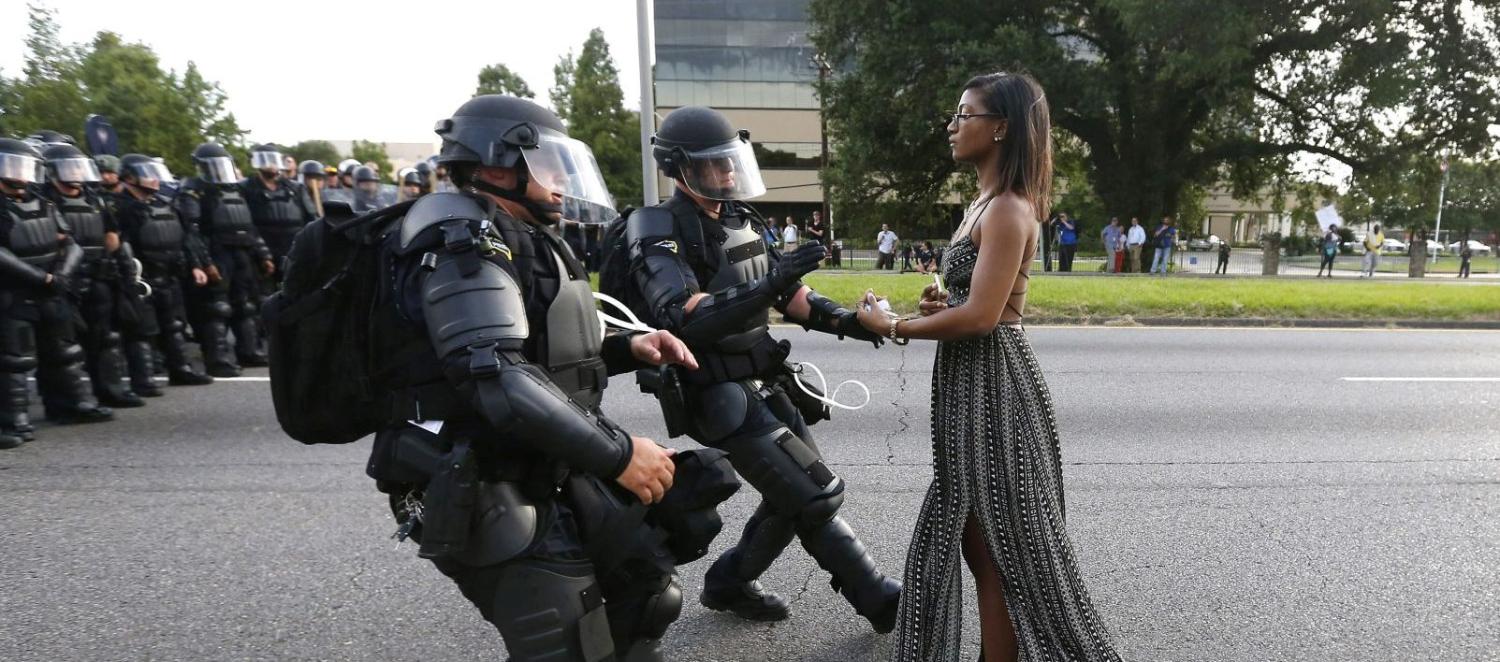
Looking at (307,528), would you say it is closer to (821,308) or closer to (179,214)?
(821,308)

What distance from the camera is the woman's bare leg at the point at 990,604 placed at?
2318 mm

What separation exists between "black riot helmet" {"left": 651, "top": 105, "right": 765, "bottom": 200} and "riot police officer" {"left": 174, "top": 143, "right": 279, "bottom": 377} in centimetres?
649

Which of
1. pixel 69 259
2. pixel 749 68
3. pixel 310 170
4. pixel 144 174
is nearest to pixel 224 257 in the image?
pixel 144 174

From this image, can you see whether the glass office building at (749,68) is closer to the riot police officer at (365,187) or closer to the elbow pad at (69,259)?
the riot police officer at (365,187)

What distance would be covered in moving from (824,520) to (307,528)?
2.57 m

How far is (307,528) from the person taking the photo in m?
3.82

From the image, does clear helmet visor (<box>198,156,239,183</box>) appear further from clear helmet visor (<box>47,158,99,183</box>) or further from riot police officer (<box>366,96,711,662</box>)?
riot police officer (<box>366,96,711,662</box>)

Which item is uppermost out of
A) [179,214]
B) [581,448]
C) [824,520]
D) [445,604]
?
[179,214]

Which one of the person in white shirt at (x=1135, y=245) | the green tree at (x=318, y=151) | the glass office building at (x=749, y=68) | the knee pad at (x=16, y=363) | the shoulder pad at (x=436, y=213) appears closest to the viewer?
the shoulder pad at (x=436, y=213)

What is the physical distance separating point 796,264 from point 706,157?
0.76 metres

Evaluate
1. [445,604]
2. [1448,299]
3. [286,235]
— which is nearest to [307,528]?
[445,604]

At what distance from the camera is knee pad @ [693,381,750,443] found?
8.90ft

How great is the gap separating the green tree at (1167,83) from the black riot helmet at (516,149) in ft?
66.7

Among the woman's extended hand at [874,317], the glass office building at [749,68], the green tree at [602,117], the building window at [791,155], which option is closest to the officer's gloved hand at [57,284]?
the woman's extended hand at [874,317]
